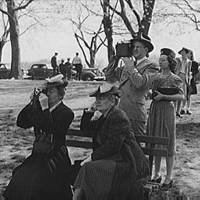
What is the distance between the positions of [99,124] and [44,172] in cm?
70

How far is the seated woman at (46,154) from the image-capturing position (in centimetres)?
446

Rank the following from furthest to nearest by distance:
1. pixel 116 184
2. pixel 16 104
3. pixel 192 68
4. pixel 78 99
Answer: pixel 78 99
pixel 16 104
pixel 192 68
pixel 116 184

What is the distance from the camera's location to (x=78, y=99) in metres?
16.2

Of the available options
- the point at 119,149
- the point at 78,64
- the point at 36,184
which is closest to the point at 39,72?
the point at 78,64

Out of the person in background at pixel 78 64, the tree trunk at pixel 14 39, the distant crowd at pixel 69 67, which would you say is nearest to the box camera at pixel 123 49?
the distant crowd at pixel 69 67

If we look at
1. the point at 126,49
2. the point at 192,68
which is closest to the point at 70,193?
the point at 126,49

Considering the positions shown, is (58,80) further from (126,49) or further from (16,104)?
(16,104)

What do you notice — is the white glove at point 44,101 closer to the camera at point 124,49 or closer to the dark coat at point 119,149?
the dark coat at point 119,149

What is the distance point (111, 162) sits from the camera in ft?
14.2

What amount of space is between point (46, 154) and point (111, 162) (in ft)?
2.28

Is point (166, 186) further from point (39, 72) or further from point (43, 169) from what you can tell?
point (39, 72)

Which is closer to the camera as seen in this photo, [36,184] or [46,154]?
[36,184]

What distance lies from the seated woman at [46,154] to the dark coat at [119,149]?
424 millimetres

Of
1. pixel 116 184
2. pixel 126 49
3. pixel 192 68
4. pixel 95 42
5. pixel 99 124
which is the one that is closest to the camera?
pixel 116 184
